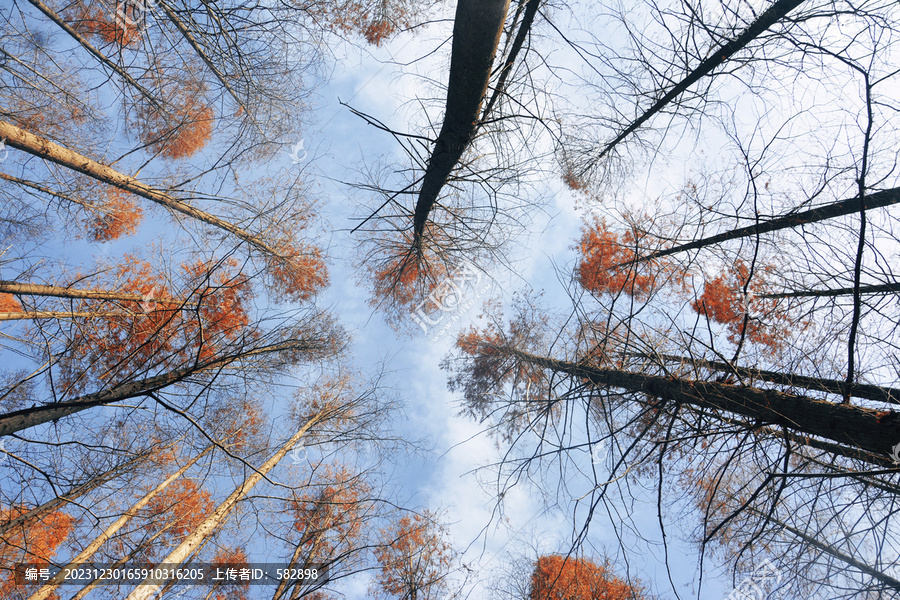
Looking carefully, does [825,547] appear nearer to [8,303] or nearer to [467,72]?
[467,72]

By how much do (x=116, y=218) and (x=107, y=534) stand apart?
705 cm

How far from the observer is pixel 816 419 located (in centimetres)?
250

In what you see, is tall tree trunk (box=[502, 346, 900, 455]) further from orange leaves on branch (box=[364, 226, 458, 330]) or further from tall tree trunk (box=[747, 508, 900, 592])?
orange leaves on branch (box=[364, 226, 458, 330])

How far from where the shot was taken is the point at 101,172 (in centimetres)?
491

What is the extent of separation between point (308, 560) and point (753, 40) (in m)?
11.0

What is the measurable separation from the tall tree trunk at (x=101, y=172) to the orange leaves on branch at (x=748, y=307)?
8626 millimetres

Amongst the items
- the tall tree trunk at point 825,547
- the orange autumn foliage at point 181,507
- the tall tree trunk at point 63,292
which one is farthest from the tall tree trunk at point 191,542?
the tall tree trunk at point 825,547

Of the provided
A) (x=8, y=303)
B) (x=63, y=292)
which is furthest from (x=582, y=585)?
(x=8, y=303)

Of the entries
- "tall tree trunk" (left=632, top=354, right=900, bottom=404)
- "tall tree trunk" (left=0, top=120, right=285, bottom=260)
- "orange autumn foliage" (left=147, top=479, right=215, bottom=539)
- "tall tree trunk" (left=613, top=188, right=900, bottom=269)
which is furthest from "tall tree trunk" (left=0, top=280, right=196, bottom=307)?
"tall tree trunk" (left=613, top=188, right=900, bottom=269)

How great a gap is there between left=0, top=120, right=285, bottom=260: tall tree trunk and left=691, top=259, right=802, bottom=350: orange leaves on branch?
28.3ft

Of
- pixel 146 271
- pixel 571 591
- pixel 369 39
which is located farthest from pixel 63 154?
pixel 571 591

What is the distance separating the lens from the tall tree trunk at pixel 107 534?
5.22 meters

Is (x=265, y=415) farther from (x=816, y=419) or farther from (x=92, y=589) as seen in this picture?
(x=816, y=419)

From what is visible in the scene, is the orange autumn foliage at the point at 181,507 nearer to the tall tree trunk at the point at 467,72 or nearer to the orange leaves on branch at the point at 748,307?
the tall tree trunk at the point at 467,72
